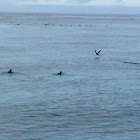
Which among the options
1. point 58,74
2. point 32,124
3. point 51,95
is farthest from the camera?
point 58,74

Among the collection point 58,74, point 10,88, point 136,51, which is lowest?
point 10,88

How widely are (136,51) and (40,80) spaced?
5201 centimetres

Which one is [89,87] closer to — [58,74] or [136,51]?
[58,74]

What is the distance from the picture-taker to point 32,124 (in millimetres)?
45250

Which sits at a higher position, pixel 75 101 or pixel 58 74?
pixel 58 74

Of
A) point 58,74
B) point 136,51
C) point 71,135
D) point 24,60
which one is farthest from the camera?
point 136,51

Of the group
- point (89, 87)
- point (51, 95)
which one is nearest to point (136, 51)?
point (89, 87)

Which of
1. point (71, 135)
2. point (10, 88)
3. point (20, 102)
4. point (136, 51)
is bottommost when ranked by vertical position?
point (71, 135)

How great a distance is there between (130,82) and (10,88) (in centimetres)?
1947

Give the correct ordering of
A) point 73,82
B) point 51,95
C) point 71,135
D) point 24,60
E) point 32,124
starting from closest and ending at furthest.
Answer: point 71,135
point 32,124
point 51,95
point 73,82
point 24,60

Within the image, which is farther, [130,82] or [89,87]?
[130,82]

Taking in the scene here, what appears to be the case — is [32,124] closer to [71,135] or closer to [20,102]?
[71,135]

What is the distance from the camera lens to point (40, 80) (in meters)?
68.8

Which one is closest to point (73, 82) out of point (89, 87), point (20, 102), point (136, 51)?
point (89, 87)
